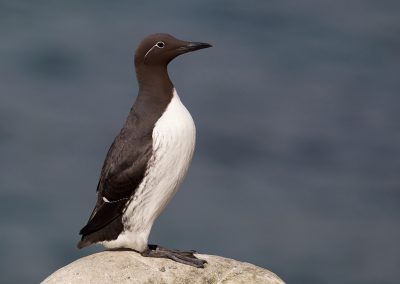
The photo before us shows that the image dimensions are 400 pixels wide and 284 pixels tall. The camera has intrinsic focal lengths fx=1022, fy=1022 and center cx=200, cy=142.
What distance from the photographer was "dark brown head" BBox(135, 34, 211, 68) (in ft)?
34.1

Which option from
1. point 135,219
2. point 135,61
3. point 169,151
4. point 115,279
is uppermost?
point 135,61

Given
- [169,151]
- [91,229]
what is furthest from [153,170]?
[91,229]

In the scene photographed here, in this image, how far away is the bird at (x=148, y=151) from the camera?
1033 centimetres

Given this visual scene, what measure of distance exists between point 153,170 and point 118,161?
0.43 metres

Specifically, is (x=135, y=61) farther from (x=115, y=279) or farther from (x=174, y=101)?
(x=115, y=279)

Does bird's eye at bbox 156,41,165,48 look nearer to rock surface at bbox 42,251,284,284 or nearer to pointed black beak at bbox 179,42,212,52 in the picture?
pointed black beak at bbox 179,42,212,52

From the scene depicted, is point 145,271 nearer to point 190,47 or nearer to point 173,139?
point 173,139

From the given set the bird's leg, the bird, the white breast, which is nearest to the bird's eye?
the bird

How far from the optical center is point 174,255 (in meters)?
10.9

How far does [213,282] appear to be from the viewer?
35.2 ft

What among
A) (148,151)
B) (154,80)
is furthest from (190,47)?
(148,151)

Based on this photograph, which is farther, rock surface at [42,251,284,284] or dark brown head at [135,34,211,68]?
rock surface at [42,251,284,284]

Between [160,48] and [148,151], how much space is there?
1.06 meters

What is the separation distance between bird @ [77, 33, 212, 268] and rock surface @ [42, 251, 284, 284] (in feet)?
0.45
